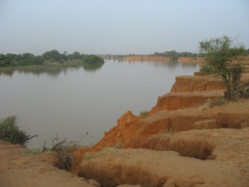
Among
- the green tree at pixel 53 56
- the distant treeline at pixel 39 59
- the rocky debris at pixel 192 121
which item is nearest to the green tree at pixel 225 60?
the rocky debris at pixel 192 121

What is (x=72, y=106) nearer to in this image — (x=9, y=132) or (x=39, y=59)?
(x=9, y=132)

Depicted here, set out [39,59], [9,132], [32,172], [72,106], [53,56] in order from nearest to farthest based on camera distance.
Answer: [32,172], [9,132], [72,106], [39,59], [53,56]

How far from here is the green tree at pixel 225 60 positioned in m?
11.2

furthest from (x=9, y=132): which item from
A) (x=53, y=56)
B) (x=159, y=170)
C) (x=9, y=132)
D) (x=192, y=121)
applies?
(x=53, y=56)

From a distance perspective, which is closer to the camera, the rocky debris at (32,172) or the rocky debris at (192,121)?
the rocky debris at (32,172)

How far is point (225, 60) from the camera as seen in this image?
11.3 m

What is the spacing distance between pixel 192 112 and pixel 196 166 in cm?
507

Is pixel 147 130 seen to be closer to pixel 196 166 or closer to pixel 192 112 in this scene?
pixel 192 112

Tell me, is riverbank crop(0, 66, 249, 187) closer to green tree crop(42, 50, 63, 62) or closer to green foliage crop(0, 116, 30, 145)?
green foliage crop(0, 116, 30, 145)

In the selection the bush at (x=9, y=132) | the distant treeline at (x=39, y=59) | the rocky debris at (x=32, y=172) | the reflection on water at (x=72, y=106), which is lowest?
the reflection on water at (x=72, y=106)

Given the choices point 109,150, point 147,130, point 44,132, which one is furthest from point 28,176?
point 44,132

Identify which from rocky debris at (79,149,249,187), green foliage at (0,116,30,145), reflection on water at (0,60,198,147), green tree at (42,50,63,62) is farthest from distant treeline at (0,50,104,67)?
rocky debris at (79,149,249,187)

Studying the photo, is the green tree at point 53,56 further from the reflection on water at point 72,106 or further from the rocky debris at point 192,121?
the rocky debris at point 192,121

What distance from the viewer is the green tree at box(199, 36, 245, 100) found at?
11203mm
